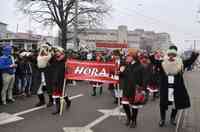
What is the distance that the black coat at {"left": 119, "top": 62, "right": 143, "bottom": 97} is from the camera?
7.59 metres

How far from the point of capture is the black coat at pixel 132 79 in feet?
24.9

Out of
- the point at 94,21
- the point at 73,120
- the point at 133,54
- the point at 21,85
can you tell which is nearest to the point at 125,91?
the point at 133,54

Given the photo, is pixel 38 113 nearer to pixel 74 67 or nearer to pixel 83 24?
pixel 74 67

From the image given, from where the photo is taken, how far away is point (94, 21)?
4000 centimetres

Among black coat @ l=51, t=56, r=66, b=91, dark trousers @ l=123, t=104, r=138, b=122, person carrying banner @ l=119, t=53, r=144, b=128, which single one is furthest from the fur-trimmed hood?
black coat @ l=51, t=56, r=66, b=91

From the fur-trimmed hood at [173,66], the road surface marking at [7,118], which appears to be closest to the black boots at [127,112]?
the fur-trimmed hood at [173,66]

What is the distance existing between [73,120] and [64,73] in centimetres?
147

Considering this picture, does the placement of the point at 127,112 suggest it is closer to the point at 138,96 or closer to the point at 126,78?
the point at 138,96

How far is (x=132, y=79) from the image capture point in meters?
7.61

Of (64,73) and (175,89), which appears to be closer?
(175,89)

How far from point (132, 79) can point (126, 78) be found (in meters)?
0.16

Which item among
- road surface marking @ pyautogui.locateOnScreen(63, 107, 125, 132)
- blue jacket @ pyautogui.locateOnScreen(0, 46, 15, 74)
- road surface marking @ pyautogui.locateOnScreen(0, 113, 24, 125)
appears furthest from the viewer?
blue jacket @ pyautogui.locateOnScreen(0, 46, 15, 74)

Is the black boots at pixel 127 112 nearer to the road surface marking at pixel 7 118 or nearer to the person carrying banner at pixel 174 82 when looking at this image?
the person carrying banner at pixel 174 82

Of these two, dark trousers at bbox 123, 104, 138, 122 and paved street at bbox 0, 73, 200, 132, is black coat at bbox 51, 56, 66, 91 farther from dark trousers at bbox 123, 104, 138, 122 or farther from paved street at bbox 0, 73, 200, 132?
dark trousers at bbox 123, 104, 138, 122
